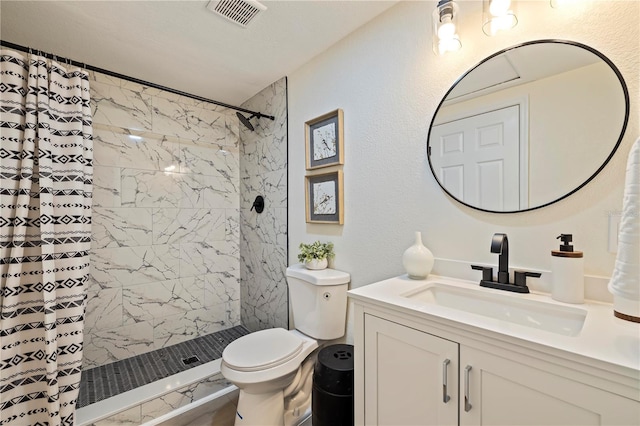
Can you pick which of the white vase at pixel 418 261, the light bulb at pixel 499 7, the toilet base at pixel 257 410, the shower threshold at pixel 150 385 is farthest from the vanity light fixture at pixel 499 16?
the shower threshold at pixel 150 385

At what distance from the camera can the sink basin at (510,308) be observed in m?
0.84

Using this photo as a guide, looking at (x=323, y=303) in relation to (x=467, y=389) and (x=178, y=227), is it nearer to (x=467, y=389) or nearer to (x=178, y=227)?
(x=467, y=389)

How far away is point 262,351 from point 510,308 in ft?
3.88

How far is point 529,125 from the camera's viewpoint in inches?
40.2

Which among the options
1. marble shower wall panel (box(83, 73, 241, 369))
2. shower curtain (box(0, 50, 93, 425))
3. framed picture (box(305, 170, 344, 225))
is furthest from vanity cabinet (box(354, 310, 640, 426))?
marble shower wall panel (box(83, 73, 241, 369))

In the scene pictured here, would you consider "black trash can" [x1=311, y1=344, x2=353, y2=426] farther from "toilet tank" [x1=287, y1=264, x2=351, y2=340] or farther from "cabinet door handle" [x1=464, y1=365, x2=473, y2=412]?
"cabinet door handle" [x1=464, y1=365, x2=473, y2=412]

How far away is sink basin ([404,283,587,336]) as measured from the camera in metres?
0.84

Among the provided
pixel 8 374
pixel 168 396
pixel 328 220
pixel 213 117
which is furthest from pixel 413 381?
pixel 213 117

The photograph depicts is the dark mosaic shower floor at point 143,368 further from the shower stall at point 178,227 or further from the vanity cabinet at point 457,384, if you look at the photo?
the vanity cabinet at point 457,384

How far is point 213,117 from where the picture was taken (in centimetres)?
261

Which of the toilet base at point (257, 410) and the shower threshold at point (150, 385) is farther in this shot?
the shower threshold at point (150, 385)

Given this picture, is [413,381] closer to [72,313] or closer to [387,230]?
[387,230]

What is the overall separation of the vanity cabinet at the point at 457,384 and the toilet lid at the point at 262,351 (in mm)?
495

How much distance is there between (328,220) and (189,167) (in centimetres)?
151
